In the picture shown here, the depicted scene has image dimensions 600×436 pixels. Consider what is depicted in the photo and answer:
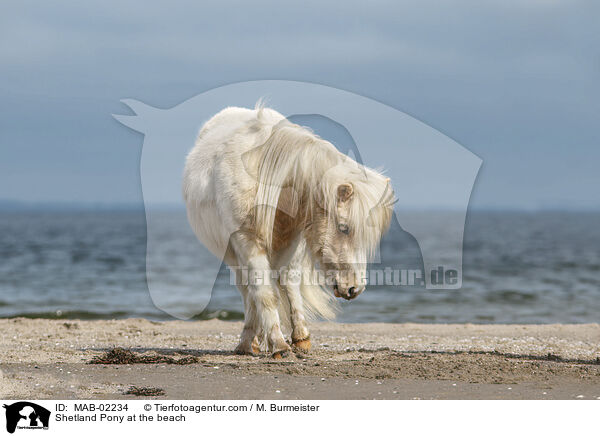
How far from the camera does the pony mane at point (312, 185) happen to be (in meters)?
6.67

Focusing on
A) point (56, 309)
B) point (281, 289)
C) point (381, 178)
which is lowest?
point (56, 309)

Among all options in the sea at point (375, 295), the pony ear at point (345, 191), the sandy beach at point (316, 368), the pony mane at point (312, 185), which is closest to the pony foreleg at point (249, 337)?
the sandy beach at point (316, 368)

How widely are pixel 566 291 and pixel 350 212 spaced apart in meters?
15.3

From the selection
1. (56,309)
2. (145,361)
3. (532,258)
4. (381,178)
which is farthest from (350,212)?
(532,258)

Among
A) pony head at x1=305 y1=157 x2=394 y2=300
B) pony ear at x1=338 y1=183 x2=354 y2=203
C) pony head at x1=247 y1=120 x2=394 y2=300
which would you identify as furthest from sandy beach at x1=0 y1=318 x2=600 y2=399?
pony ear at x1=338 y1=183 x2=354 y2=203

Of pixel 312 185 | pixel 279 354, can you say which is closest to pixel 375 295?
pixel 279 354

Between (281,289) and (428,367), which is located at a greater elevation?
(281,289)

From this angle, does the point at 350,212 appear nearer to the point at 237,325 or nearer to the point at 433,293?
the point at 237,325

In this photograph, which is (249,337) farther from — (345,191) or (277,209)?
(345,191)

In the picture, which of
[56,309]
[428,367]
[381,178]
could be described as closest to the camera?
[428,367]

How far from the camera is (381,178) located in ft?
22.9

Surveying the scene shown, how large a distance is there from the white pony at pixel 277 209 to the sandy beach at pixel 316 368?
644mm
